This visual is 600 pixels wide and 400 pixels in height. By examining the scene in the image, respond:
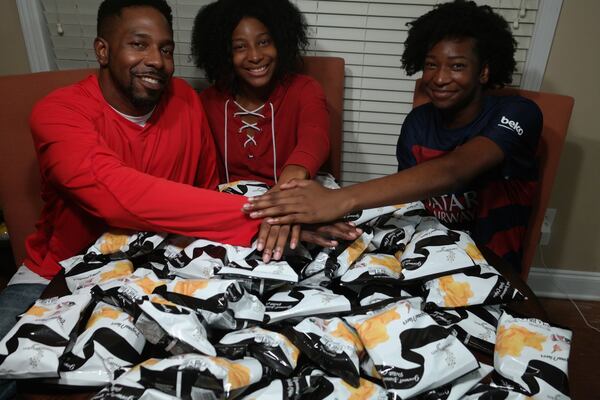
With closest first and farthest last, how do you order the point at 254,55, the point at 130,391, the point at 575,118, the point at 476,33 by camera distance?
the point at 130,391, the point at 476,33, the point at 254,55, the point at 575,118

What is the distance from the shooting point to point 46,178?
120 centimetres

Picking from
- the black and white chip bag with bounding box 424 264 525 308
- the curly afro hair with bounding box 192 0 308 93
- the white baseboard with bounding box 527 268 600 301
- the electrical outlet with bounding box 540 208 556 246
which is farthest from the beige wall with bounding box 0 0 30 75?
the white baseboard with bounding box 527 268 600 301

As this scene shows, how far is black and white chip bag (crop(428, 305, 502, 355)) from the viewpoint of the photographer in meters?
0.80

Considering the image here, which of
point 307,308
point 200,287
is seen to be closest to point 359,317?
point 307,308

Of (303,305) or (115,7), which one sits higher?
(115,7)

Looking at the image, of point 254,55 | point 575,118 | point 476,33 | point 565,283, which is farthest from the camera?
point 565,283

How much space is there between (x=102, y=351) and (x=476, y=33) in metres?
1.30

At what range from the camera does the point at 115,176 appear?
3.52ft

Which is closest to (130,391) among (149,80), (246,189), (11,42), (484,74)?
(246,189)

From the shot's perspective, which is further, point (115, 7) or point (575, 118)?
point (575, 118)

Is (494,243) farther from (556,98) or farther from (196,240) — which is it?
(196,240)

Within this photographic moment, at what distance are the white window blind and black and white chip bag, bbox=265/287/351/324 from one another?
4.00ft

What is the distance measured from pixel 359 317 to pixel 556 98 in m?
1.12

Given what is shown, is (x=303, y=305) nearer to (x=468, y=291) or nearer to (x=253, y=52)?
(x=468, y=291)
